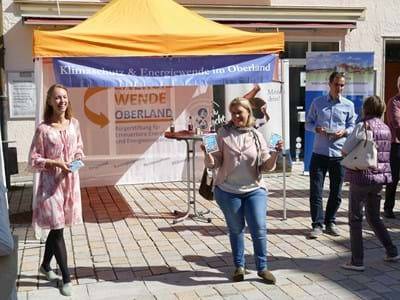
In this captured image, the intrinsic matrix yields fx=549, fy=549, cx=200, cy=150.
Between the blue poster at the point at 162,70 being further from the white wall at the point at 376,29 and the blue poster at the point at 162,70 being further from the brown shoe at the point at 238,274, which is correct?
the white wall at the point at 376,29

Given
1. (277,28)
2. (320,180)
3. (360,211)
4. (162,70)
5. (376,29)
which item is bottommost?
(360,211)

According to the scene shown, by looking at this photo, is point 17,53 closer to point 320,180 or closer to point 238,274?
point 320,180

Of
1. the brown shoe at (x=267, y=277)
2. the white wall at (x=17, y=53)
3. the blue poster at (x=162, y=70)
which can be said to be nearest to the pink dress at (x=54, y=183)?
the blue poster at (x=162, y=70)

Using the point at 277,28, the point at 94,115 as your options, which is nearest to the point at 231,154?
the point at 94,115

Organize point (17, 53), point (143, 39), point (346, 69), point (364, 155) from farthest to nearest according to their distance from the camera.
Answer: point (17, 53), point (346, 69), point (143, 39), point (364, 155)

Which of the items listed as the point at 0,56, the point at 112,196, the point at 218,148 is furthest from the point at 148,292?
the point at 0,56

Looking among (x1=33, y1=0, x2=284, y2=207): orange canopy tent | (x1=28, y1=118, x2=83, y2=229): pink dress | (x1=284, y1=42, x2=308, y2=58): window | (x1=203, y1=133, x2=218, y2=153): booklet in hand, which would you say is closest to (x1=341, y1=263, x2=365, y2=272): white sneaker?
(x1=203, y1=133, x2=218, y2=153): booklet in hand

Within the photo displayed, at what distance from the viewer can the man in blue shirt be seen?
6043mm

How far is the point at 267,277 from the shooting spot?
4727 mm

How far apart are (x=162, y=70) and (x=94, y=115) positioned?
3.13m

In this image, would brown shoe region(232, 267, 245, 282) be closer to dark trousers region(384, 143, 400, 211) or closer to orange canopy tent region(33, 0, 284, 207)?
orange canopy tent region(33, 0, 284, 207)

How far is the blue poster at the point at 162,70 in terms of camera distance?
19.8 ft

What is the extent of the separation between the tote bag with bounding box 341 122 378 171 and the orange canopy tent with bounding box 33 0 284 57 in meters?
2.16

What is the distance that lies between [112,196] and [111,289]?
4008mm
